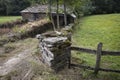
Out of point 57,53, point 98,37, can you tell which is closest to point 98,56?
point 57,53

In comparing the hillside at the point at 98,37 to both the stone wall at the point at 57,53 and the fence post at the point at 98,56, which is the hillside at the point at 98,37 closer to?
the fence post at the point at 98,56

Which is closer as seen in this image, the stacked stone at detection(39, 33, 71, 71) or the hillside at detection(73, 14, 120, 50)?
the stacked stone at detection(39, 33, 71, 71)

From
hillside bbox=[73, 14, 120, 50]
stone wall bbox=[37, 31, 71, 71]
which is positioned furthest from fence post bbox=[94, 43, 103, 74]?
hillside bbox=[73, 14, 120, 50]

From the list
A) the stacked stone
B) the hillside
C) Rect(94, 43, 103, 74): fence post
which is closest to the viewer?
the stacked stone

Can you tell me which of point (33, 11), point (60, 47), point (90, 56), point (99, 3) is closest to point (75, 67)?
point (60, 47)

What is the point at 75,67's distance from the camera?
6.80 meters

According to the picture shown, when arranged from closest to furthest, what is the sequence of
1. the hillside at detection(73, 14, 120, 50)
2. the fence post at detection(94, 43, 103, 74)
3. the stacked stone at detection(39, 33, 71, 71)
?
the stacked stone at detection(39, 33, 71, 71), the fence post at detection(94, 43, 103, 74), the hillside at detection(73, 14, 120, 50)

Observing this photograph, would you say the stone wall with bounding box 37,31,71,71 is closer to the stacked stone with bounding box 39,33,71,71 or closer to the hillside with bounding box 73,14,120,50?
the stacked stone with bounding box 39,33,71,71

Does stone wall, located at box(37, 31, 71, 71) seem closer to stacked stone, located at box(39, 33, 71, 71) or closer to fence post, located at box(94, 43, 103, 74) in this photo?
stacked stone, located at box(39, 33, 71, 71)

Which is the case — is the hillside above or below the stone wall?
below

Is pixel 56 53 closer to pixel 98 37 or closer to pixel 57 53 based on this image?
pixel 57 53

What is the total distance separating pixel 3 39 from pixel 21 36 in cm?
180

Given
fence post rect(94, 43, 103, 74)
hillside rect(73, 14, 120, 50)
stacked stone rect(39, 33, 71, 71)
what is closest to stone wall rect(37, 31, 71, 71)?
stacked stone rect(39, 33, 71, 71)

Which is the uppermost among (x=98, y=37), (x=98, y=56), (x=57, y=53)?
(x=57, y=53)
